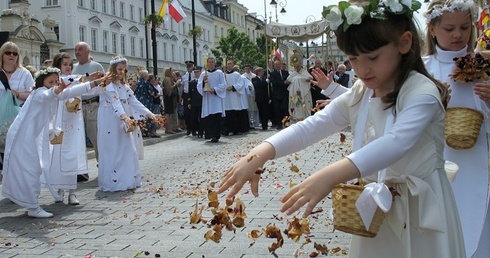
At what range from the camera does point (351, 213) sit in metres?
2.51

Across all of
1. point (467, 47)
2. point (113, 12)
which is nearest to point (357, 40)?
point (467, 47)

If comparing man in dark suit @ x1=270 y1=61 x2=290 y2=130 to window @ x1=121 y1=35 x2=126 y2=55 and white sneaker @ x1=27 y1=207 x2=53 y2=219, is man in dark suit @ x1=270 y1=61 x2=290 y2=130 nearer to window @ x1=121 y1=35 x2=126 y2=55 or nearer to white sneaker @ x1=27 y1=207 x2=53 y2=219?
white sneaker @ x1=27 y1=207 x2=53 y2=219

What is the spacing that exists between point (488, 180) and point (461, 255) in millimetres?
1541

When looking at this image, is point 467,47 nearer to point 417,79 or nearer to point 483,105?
point 483,105

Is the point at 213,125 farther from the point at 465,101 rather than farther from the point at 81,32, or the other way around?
the point at 81,32

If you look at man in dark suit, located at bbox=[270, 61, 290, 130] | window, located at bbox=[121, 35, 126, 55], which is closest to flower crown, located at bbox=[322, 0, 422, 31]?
man in dark suit, located at bbox=[270, 61, 290, 130]

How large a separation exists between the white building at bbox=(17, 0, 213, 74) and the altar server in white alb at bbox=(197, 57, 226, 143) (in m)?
32.5

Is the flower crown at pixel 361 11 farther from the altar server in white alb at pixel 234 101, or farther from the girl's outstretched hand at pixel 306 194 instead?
the altar server in white alb at pixel 234 101

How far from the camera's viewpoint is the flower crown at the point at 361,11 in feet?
8.58

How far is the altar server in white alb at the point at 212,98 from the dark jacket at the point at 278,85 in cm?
414

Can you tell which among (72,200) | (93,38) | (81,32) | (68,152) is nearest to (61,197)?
(72,200)

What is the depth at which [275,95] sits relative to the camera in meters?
23.0

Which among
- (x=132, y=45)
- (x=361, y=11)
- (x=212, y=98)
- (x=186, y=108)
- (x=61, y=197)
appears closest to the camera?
(x=361, y=11)

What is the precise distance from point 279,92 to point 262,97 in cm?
77
